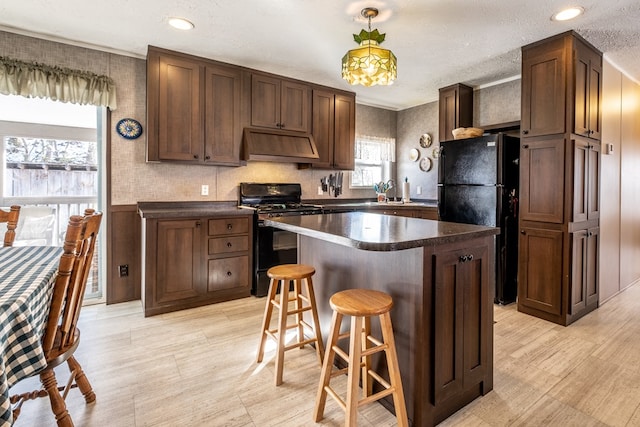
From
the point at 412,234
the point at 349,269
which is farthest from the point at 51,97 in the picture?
the point at 412,234

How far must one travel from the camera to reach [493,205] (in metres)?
3.22

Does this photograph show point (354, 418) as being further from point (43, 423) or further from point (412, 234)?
point (43, 423)

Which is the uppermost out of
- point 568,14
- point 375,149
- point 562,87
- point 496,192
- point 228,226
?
point 568,14

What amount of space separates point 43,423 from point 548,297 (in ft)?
11.7

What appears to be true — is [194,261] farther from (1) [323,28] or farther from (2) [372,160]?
(2) [372,160]

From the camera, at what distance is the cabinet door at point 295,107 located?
385 centimetres

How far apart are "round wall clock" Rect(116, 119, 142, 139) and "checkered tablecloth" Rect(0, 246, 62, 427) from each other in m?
2.15

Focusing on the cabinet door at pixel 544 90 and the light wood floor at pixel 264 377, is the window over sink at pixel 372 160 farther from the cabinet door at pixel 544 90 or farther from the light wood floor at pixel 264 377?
the light wood floor at pixel 264 377

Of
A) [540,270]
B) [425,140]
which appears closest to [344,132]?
[425,140]

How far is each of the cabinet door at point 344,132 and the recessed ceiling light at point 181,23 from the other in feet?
6.66

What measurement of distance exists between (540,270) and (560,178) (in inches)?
32.1

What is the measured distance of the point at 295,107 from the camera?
3939 mm

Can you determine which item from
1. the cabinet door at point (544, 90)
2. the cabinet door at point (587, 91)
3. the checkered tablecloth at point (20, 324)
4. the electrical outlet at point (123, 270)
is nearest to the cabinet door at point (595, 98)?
the cabinet door at point (587, 91)

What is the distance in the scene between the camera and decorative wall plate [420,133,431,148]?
4.88 metres
